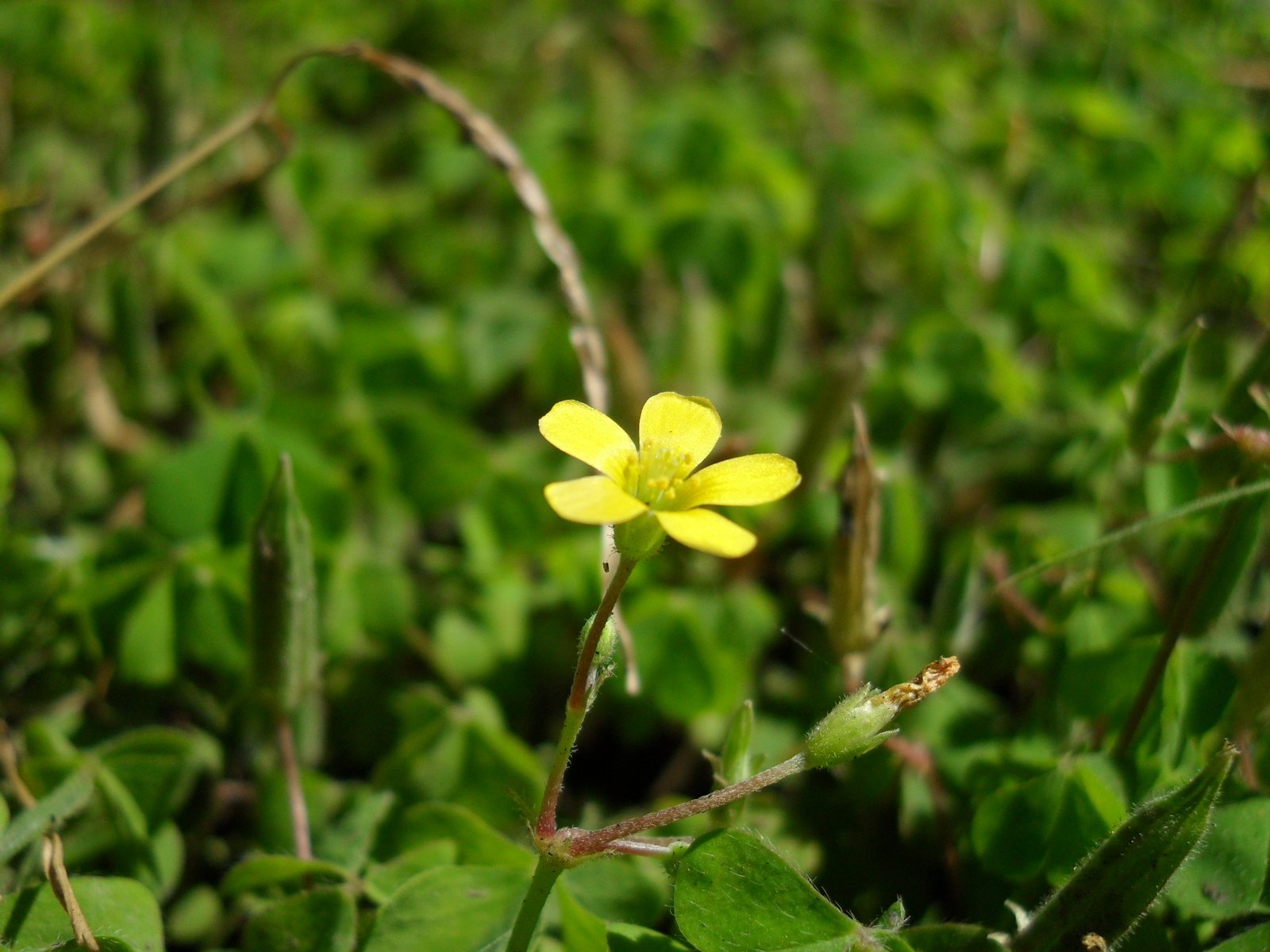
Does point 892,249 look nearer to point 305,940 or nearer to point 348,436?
point 348,436

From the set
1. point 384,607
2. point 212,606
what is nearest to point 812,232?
point 384,607

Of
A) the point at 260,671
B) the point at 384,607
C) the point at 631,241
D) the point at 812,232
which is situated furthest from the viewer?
the point at 812,232

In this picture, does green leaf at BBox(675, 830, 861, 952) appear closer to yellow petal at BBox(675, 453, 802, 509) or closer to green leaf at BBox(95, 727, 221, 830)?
yellow petal at BBox(675, 453, 802, 509)

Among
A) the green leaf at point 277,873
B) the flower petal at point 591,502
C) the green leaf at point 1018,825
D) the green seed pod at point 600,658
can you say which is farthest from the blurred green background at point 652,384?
the flower petal at point 591,502

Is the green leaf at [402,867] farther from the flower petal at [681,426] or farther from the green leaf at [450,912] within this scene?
the flower petal at [681,426]

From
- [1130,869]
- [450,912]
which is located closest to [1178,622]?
[1130,869]
